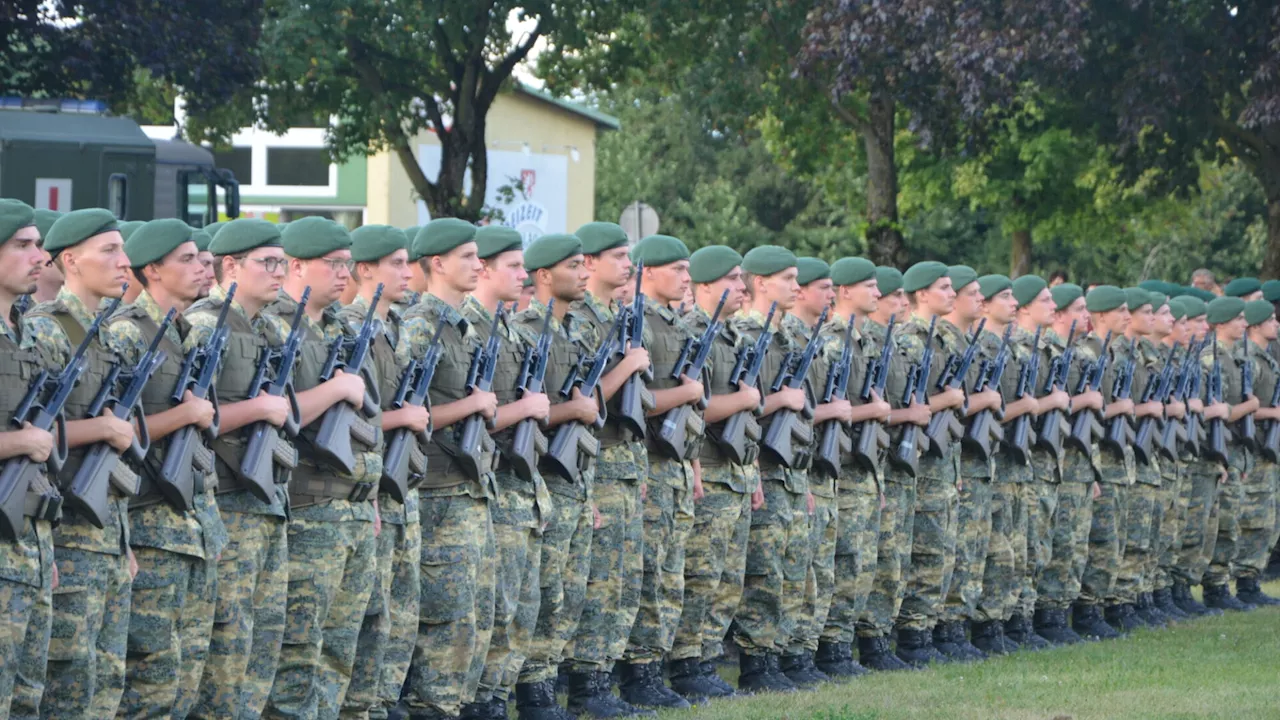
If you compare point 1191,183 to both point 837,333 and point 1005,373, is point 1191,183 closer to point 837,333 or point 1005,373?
point 1005,373

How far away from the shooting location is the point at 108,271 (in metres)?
6.24

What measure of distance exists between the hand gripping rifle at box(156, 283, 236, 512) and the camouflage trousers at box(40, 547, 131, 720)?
0.28 m

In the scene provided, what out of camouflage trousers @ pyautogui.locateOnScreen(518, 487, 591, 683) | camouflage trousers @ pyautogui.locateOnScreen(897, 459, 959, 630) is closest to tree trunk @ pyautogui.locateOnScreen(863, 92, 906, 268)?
camouflage trousers @ pyautogui.locateOnScreen(897, 459, 959, 630)

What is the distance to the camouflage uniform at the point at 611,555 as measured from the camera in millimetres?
8320

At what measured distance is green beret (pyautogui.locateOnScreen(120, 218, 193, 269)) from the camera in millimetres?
6562

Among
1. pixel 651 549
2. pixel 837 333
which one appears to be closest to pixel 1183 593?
pixel 837 333

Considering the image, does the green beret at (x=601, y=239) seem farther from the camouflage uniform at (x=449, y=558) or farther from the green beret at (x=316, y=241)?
the green beret at (x=316, y=241)

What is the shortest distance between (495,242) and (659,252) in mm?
1256

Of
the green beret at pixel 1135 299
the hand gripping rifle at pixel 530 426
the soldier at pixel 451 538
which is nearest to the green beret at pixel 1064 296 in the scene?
the green beret at pixel 1135 299

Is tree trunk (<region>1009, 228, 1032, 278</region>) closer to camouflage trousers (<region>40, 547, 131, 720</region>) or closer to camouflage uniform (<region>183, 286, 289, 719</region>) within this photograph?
camouflage uniform (<region>183, 286, 289, 719</region>)

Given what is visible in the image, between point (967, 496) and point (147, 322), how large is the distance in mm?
5645

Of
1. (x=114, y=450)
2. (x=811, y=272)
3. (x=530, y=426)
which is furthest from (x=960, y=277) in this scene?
(x=114, y=450)

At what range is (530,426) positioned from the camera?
7.71 metres

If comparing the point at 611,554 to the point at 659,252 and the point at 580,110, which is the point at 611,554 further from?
the point at 580,110
